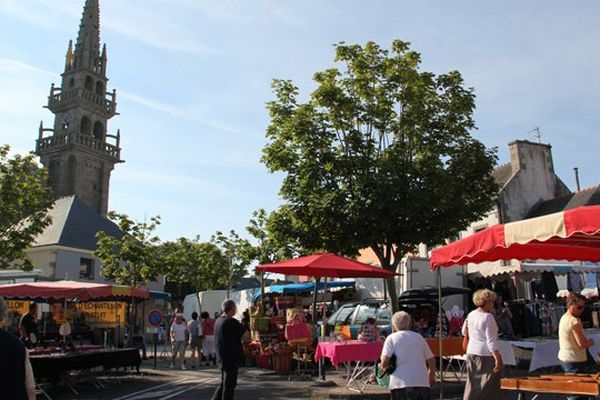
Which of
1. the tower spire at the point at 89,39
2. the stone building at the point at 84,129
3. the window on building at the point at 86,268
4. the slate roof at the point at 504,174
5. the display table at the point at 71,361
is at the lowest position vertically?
the display table at the point at 71,361

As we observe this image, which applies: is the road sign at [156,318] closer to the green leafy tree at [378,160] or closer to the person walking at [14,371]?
the green leafy tree at [378,160]

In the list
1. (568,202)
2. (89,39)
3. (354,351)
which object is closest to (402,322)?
(354,351)

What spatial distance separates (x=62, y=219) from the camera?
4216 centimetres

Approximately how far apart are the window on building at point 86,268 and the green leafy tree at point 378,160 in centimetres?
2858

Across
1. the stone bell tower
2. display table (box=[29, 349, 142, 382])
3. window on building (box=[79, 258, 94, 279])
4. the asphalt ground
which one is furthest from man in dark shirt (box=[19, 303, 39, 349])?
the stone bell tower

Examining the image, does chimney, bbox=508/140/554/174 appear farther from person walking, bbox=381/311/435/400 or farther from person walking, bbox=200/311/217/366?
person walking, bbox=381/311/435/400

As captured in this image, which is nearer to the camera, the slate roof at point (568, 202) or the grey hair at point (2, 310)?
the grey hair at point (2, 310)

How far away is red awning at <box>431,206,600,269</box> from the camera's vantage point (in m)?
6.67

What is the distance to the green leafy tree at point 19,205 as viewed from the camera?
21609 mm

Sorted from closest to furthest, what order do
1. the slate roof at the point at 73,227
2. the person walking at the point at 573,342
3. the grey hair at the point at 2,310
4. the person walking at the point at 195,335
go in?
1. the grey hair at the point at 2,310
2. the person walking at the point at 573,342
3. the person walking at the point at 195,335
4. the slate roof at the point at 73,227

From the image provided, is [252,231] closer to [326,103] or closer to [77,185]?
[326,103]

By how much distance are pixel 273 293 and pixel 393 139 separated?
11.8m

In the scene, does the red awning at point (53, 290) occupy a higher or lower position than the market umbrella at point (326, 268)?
lower

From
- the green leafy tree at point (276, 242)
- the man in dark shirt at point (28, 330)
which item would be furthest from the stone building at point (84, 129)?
the man in dark shirt at point (28, 330)
